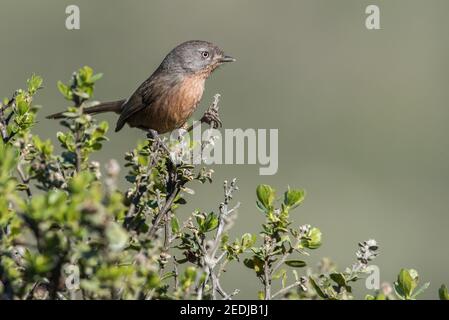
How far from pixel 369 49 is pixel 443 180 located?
15.9ft

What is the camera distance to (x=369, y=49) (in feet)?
63.5

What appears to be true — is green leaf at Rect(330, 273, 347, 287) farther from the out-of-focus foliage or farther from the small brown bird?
the small brown bird

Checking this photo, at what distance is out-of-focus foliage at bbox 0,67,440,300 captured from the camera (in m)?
2.32

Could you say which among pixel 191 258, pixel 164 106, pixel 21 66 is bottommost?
pixel 191 258

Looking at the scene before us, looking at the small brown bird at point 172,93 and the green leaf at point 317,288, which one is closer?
the green leaf at point 317,288

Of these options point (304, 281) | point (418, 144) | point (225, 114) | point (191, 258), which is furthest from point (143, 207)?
point (418, 144)

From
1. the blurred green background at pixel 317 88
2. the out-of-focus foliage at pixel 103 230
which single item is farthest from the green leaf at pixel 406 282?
the blurred green background at pixel 317 88

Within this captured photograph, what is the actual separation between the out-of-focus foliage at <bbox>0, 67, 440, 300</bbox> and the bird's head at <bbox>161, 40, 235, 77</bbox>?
3303mm

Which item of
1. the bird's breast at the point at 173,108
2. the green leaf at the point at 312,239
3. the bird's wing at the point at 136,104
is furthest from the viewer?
the bird's wing at the point at 136,104

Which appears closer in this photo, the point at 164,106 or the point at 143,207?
the point at 143,207

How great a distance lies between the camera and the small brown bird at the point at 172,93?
689cm

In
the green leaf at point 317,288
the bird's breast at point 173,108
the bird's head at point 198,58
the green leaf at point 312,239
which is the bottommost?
the green leaf at point 317,288

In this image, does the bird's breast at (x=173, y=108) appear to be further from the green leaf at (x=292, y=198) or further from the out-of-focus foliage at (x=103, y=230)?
the green leaf at (x=292, y=198)
